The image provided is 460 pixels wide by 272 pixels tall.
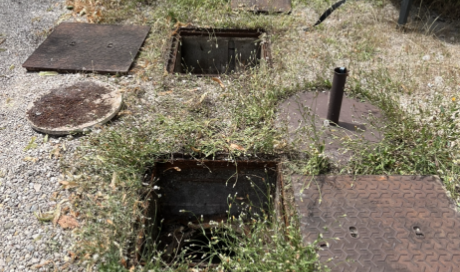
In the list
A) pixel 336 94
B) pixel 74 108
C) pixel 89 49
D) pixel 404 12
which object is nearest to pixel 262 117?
pixel 336 94

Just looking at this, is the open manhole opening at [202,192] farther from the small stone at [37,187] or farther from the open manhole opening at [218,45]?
the open manhole opening at [218,45]

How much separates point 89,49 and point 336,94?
260 centimetres

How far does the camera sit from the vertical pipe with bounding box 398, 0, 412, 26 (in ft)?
14.0

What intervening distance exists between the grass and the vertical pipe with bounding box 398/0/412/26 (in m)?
0.13

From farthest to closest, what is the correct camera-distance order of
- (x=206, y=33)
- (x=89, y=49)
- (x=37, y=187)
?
(x=206, y=33), (x=89, y=49), (x=37, y=187)

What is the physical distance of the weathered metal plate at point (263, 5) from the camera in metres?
4.59

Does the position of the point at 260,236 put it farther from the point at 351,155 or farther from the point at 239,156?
the point at 351,155

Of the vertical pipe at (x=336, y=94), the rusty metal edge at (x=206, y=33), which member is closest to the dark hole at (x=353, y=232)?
the vertical pipe at (x=336, y=94)

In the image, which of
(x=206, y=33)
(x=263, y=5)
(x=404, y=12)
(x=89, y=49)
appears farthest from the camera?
(x=263, y=5)

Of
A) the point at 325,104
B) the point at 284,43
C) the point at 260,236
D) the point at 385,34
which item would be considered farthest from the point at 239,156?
the point at 385,34

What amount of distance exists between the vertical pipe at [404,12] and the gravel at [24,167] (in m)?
3.51

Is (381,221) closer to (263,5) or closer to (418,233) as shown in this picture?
(418,233)

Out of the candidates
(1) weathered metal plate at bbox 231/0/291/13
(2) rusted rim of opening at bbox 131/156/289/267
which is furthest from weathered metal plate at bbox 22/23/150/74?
(2) rusted rim of opening at bbox 131/156/289/267

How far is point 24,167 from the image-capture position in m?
2.73
